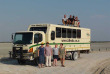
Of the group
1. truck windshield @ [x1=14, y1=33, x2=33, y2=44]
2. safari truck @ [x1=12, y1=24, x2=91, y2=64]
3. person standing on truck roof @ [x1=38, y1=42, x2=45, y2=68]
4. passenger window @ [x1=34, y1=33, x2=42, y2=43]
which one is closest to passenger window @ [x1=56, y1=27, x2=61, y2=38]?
safari truck @ [x1=12, y1=24, x2=91, y2=64]

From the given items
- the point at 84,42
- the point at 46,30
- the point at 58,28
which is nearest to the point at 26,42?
the point at 46,30

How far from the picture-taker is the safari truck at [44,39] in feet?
56.3

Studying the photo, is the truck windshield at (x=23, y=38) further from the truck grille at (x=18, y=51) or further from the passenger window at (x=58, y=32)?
the passenger window at (x=58, y=32)

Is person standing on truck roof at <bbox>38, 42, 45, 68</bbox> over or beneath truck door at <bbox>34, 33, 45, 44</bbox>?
beneath

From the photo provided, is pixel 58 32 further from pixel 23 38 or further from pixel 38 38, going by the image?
pixel 23 38

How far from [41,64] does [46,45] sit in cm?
145

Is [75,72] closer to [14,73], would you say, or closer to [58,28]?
[14,73]

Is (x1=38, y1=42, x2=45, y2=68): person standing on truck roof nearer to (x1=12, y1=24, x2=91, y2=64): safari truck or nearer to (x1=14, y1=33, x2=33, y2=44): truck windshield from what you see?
(x1=12, y1=24, x2=91, y2=64): safari truck

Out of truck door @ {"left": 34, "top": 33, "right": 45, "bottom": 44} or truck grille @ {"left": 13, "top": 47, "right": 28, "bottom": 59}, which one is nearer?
truck grille @ {"left": 13, "top": 47, "right": 28, "bottom": 59}

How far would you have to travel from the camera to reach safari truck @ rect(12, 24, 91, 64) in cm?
1716

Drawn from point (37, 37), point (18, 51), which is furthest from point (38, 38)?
point (18, 51)

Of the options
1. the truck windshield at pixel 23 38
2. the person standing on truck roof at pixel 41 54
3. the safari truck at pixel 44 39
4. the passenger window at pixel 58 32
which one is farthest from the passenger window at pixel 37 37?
the passenger window at pixel 58 32

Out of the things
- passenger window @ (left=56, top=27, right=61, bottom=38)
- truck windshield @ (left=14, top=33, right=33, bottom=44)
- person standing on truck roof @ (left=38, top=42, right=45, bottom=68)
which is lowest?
person standing on truck roof @ (left=38, top=42, right=45, bottom=68)

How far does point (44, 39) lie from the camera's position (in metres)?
18.0
